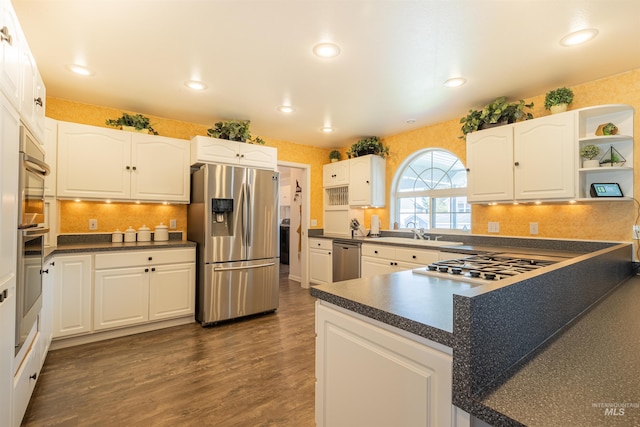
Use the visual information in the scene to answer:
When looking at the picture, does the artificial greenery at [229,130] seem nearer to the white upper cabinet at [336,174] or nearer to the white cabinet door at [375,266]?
the white upper cabinet at [336,174]

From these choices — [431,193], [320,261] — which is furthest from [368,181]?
[320,261]

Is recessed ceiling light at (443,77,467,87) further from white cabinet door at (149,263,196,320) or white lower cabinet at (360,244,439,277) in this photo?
white cabinet door at (149,263,196,320)

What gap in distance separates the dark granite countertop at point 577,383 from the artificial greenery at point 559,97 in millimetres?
Answer: 2240

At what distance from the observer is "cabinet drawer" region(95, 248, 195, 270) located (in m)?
2.80

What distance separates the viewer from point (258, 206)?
353 centimetres

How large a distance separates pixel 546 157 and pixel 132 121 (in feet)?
13.3

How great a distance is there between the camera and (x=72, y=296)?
2.65 metres

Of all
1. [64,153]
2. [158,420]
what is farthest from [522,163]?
[64,153]

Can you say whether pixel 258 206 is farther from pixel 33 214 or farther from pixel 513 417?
pixel 513 417

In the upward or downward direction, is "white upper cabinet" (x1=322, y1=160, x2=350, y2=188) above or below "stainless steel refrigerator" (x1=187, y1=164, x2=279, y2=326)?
above

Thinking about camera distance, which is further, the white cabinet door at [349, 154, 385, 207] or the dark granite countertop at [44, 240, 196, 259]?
the white cabinet door at [349, 154, 385, 207]

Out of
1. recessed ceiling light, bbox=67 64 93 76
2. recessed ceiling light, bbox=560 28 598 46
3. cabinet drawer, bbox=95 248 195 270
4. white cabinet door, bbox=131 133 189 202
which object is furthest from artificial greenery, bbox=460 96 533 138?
recessed ceiling light, bbox=67 64 93 76

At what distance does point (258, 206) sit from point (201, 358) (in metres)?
1.67

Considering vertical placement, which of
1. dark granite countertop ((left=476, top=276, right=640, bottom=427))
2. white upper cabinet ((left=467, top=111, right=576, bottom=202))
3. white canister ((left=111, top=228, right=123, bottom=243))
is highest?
white upper cabinet ((left=467, top=111, right=576, bottom=202))
